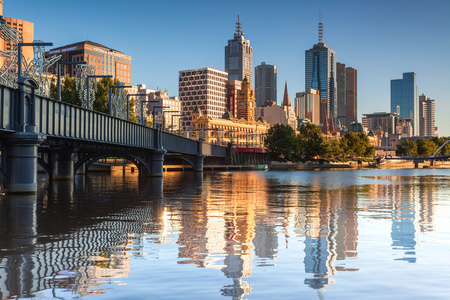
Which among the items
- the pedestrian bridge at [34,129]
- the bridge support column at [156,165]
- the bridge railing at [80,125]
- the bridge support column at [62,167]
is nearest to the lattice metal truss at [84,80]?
the bridge railing at [80,125]

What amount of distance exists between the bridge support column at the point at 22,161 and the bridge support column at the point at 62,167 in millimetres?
34618

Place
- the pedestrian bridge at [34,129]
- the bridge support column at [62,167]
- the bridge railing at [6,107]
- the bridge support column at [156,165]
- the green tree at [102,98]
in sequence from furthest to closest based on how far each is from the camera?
1. the green tree at [102,98]
2. the bridge support column at [156,165]
3. the bridge support column at [62,167]
4. the pedestrian bridge at [34,129]
5. the bridge railing at [6,107]

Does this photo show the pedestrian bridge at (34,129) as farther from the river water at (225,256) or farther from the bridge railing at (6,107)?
the river water at (225,256)

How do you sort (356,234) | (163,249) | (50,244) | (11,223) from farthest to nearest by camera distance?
(11,223), (356,234), (50,244), (163,249)

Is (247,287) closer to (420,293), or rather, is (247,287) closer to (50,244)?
(420,293)

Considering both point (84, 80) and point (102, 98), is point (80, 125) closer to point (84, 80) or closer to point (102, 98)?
point (84, 80)

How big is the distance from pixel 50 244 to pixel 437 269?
11205 mm

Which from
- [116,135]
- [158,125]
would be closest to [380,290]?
[116,135]

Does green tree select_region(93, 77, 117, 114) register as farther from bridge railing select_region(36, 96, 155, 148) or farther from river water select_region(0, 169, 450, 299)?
river water select_region(0, 169, 450, 299)

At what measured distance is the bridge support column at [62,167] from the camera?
73.2m

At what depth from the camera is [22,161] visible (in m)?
38.0

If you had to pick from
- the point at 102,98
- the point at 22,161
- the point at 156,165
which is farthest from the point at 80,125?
the point at 102,98

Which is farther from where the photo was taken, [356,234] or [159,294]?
[356,234]

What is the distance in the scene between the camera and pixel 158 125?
85.1 meters
